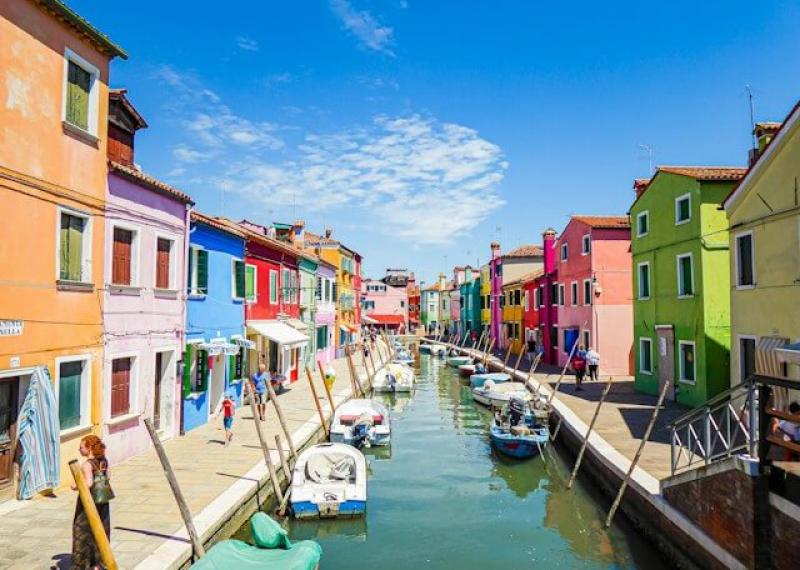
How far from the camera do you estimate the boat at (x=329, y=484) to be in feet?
40.3

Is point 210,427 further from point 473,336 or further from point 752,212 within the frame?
point 473,336

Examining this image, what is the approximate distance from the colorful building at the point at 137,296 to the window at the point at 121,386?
0.07 feet

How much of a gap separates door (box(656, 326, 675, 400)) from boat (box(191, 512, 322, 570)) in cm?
1651

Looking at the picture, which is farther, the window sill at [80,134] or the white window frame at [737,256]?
the white window frame at [737,256]

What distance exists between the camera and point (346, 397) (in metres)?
26.1

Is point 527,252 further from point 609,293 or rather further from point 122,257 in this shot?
point 122,257

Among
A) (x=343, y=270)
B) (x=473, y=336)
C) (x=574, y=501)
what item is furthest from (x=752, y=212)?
(x=473, y=336)

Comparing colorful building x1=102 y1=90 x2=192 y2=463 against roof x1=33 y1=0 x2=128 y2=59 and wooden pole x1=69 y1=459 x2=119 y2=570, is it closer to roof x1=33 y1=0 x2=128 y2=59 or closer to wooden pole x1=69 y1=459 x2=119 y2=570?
roof x1=33 y1=0 x2=128 y2=59

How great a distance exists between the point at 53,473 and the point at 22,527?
62.2 inches

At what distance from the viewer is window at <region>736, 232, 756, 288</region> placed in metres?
15.8

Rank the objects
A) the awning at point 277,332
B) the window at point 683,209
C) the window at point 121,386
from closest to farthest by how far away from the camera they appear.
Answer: the window at point 121,386
the window at point 683,209
the awning at point 277,332

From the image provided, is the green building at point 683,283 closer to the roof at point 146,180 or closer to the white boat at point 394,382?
the white boat at point 394,382

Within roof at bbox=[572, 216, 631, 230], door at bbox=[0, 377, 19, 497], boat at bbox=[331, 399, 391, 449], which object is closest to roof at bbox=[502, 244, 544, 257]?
roof at bbox=[572, 216, 631, 230]

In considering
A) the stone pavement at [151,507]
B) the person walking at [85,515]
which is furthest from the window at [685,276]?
the person walking at [85,515]
